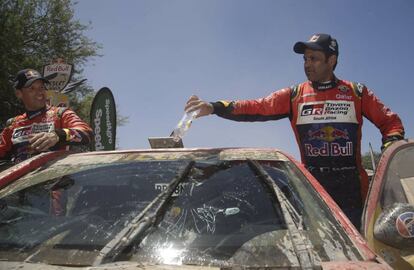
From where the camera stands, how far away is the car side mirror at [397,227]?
180 centimetres

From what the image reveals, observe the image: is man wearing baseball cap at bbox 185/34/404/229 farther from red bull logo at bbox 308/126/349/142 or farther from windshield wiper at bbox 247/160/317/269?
windshield wiper at bbox 247/160/317/269

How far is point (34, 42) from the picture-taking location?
20.1m

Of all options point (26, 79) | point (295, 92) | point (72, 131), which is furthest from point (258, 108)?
point (26, 79)

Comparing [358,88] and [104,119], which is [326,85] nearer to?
[358,88]

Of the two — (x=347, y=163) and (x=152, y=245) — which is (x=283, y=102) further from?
(x=152, y=245)

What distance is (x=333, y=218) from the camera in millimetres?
1754

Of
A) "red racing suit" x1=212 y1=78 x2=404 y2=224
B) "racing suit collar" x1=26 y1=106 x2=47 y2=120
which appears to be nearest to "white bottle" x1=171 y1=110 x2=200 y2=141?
"red racing suit" x1=212 y1=78 x2=404 y2=224

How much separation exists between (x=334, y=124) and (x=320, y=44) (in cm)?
71

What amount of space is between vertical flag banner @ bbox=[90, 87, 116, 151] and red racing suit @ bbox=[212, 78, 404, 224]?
495 centimetres

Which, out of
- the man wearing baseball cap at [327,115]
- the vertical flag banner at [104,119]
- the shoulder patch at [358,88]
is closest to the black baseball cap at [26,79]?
the man wearing baseball cap at [327,115]

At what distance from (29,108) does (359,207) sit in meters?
3.04

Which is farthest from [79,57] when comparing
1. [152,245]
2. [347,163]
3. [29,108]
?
[152,245]

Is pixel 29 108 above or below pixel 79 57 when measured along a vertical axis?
below

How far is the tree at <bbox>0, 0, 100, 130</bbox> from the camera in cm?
1736
